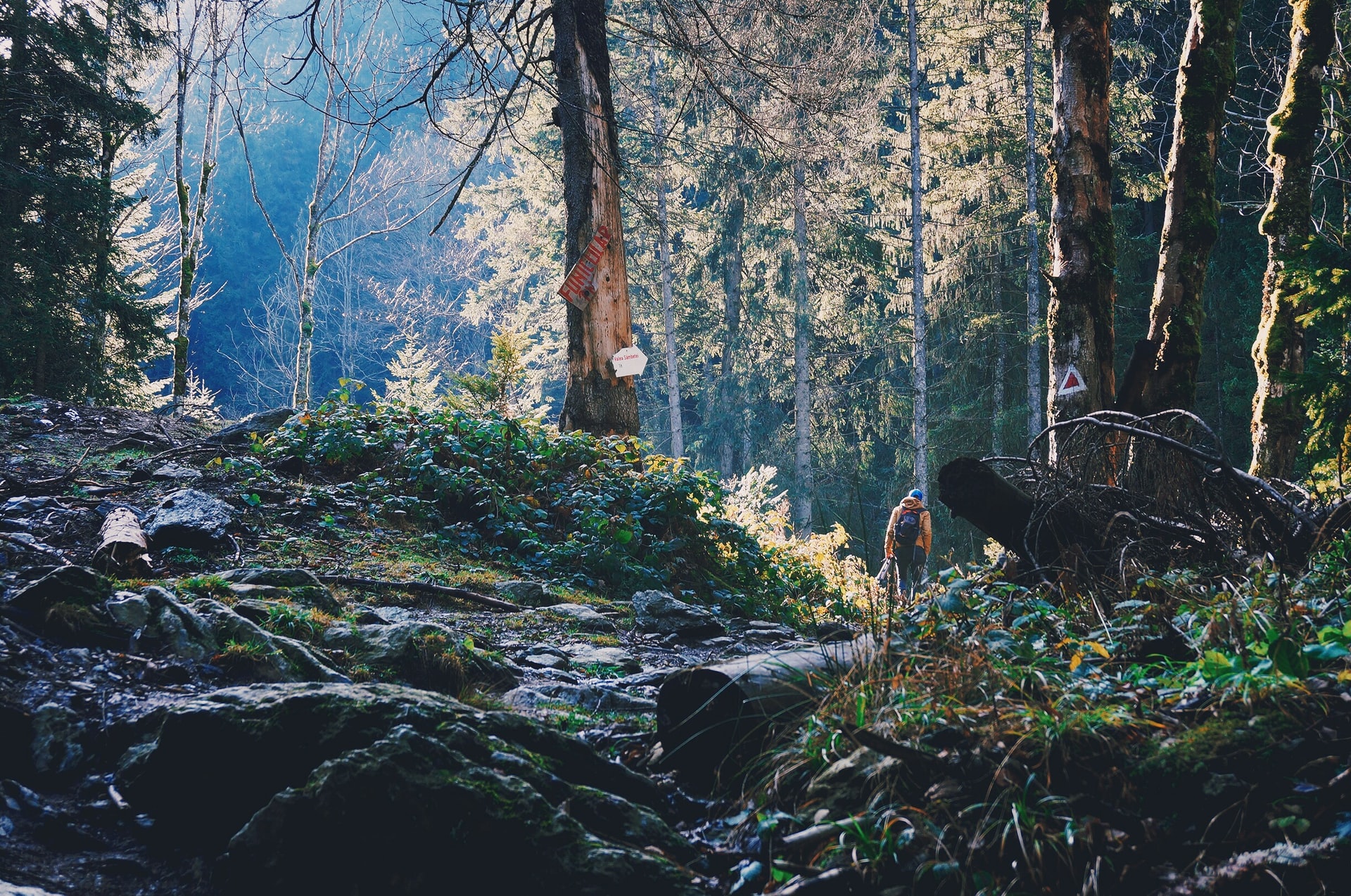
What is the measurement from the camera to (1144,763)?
2010 millimetres

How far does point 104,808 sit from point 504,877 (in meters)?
1.28

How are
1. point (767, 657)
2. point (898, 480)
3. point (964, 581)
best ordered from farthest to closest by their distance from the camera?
point (898, 480) < point (964, 581) < point (767, 657)

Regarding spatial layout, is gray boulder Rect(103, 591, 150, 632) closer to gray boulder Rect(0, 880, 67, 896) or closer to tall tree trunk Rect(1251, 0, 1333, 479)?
gray boulder Rect(0, 880, 67, 896)

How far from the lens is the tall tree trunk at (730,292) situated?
981 inches

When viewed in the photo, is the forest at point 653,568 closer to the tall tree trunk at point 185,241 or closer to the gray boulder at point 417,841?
the gray boulder at point 417,841

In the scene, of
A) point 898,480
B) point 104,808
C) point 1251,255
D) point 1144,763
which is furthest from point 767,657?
point 898,480

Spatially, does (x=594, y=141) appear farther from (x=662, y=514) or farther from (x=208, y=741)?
(x=208, y=741)

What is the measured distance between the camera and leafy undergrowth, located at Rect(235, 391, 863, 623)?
268 inches

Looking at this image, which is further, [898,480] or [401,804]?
[898,480]

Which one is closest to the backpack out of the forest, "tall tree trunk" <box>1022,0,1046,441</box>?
the forest

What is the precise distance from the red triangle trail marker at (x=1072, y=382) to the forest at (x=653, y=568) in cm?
3

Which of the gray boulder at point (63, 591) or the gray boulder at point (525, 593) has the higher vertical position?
the gray boulder at point (63, 591)

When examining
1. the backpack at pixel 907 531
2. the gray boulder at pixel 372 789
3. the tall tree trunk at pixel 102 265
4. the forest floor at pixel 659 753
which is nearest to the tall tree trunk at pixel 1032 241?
the backpack at pixel 907 531

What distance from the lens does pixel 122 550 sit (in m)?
4.61
